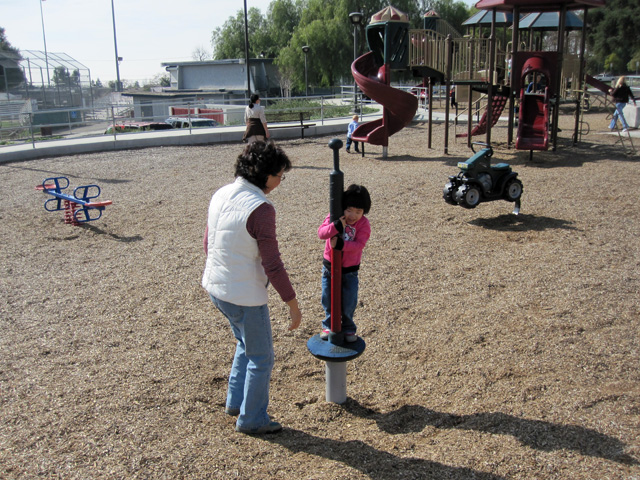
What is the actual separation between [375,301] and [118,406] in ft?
8.05

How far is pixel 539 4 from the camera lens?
42.4 ft

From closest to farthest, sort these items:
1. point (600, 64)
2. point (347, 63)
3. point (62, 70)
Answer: point (62, 70) < point (347, 63) < point (600, 64)

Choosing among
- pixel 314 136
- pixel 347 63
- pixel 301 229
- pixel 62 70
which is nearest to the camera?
pixel 301 229

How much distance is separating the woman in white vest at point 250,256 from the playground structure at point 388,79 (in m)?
10.3

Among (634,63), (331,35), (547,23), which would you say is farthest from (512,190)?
(634,63)

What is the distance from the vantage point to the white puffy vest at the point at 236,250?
2773 mm

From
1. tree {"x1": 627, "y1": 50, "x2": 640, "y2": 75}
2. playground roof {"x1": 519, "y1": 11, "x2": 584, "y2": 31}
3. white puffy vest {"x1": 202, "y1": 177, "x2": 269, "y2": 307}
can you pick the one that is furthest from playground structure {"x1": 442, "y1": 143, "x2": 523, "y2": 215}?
tree {"x1": 627, "y1": 50, "x2": 640, "y2": 75}

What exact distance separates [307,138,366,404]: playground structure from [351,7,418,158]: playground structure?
10.1 meters

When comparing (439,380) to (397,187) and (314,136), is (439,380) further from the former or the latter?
(314,136)

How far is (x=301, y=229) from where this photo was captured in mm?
7523

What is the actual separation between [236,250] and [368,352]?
5.99ft

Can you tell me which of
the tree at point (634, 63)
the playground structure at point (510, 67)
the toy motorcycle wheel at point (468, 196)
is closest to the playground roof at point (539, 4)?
the playground structure at point (510, 67)

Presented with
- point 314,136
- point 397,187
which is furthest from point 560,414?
point 314,136

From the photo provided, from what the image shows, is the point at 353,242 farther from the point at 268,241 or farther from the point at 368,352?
the point at 368,352
